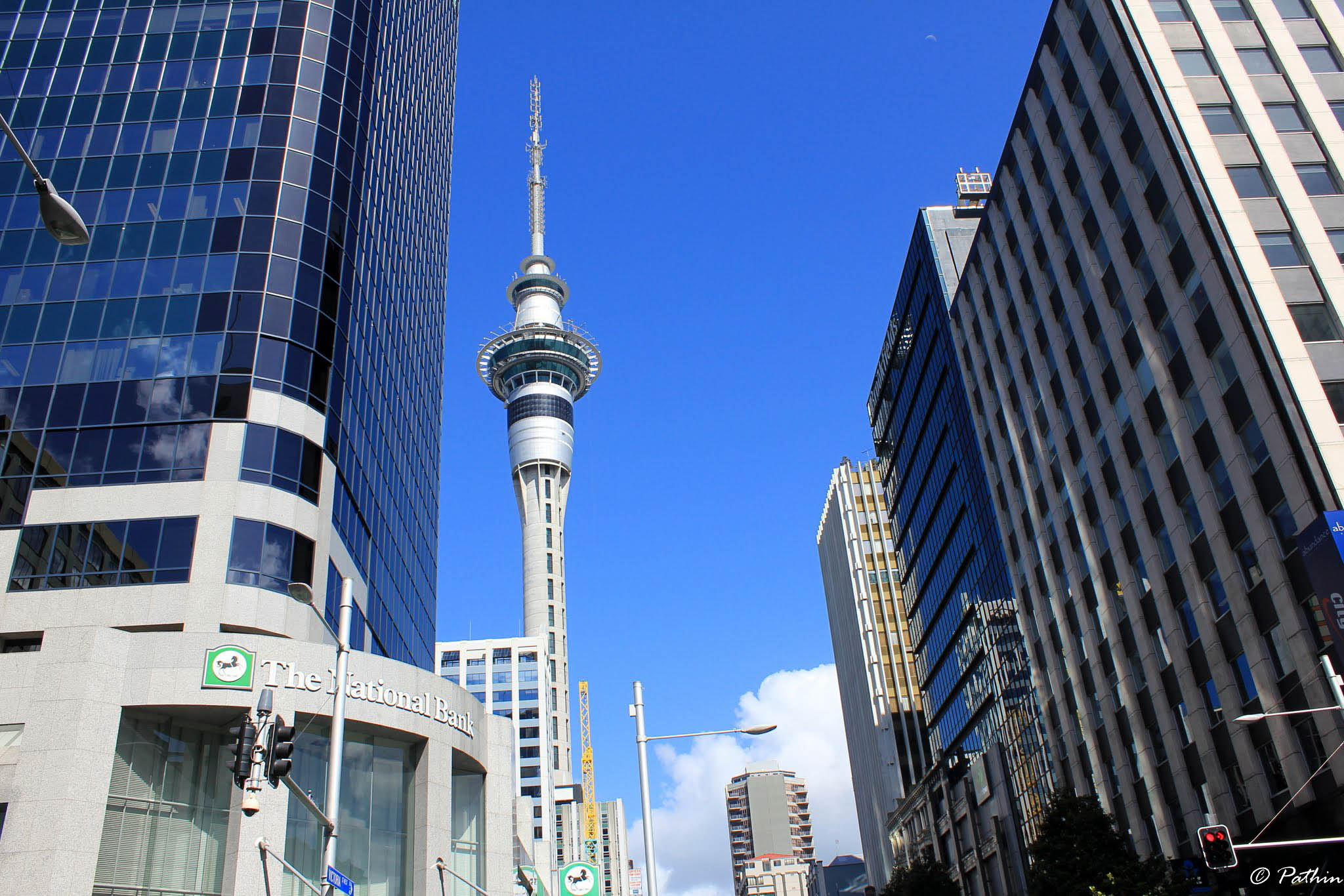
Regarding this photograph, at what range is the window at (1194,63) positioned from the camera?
141 ft

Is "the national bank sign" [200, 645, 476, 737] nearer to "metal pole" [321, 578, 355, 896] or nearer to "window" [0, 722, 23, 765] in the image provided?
"window" [0, 722, 23, 765]

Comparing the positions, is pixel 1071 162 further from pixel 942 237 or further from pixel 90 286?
pixel 90 286

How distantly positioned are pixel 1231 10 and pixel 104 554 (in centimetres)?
4820

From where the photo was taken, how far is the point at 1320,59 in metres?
43.0

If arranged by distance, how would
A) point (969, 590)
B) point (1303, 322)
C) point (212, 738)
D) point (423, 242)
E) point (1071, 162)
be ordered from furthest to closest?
point (969, 590) → point (423, 242) → point (1071, 162) → point (1303, 322) → point (212, 738)

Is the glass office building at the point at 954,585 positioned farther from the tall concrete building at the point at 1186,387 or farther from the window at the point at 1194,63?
the window at the point at 1194,63

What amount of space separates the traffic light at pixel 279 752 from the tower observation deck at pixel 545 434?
5533 inches

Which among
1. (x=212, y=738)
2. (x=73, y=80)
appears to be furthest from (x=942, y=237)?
(x=212, y=738)

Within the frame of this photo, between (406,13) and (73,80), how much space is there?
23.0 meters

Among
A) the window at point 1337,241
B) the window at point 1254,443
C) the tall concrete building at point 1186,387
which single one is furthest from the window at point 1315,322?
the window at point 1254,443

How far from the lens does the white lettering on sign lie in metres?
33.9

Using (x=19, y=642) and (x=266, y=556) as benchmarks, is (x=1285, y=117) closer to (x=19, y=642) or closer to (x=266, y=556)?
(x=266, y=556)

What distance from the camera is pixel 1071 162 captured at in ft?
165

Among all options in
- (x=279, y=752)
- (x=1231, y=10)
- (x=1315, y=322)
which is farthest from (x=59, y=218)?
(x=1231, y=10)
